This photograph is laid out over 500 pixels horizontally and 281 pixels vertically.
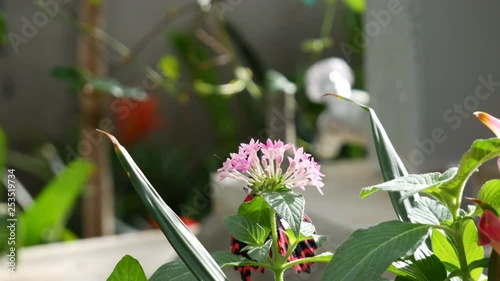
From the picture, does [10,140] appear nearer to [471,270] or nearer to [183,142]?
[183,142]

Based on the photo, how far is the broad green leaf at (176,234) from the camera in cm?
18

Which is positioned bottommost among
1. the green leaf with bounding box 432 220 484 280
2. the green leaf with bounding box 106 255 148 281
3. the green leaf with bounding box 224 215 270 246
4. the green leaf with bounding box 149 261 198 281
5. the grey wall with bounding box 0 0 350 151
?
the green leaf with bounding box 432 220 484 280

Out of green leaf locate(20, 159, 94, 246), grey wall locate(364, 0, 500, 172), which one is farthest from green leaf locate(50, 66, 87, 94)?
grey wall locate(364, 0, 500, 172)

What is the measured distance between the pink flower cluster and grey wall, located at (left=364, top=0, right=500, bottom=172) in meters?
0.54

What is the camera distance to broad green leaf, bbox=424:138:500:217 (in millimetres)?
185

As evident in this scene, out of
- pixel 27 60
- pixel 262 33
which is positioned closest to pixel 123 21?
pixel 27 60

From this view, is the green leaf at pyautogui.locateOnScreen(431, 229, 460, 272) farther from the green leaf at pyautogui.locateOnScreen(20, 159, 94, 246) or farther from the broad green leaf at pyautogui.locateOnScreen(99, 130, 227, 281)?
the green leaf at pyautogui.locateOnScreen(20, 159, 94, 246)

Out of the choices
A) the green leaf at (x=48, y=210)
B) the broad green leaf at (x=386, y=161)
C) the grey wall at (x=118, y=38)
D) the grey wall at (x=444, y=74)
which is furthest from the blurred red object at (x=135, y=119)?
the broad green leaf at (x=386, y=161)

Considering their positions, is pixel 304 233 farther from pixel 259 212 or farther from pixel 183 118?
pixel 183 118

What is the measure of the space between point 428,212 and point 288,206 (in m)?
0.05

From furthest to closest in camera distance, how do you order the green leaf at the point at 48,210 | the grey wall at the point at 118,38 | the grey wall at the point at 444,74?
the grey wall at the point at 118,38 < the green leaf at the point at 48,210 < the grey wall at the point at 444,74

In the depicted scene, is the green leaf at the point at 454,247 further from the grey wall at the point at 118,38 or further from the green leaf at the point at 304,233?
the grey wall at the point at 118,38

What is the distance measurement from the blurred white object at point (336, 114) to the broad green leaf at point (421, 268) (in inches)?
23.7

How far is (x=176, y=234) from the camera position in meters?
0.19
